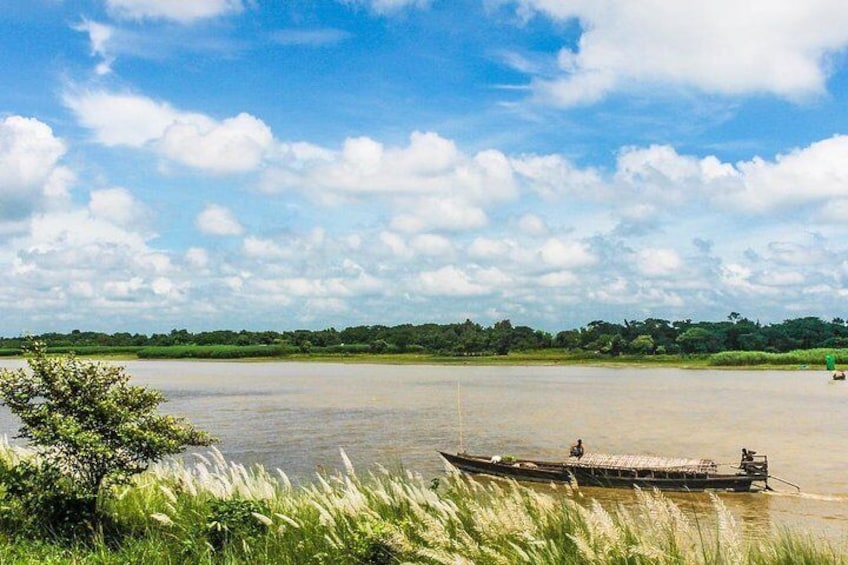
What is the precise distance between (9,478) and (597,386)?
72717 millimetres

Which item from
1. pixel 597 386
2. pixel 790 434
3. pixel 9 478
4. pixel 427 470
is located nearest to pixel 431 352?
pixel 597 386

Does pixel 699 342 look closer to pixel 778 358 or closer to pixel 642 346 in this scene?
pixel 642 346

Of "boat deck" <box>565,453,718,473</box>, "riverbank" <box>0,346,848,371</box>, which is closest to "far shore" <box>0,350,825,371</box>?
"riverbank" <box>0,346,848,371</box>

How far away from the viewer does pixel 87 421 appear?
36.4 ft

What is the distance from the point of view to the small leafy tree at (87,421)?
10758 millimetres

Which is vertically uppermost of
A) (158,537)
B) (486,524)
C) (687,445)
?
(486,524)

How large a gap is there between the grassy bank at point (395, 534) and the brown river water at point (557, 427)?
4691mm

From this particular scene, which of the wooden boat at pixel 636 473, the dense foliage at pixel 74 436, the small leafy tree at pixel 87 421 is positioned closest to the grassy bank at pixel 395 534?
the dense foliage at pixel 74 436

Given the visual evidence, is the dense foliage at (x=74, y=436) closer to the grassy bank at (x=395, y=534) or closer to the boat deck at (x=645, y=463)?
the grassy bank at (x=395, y=534)

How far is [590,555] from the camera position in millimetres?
6488

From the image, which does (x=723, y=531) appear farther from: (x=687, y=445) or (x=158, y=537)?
Result: (x=687, y=445)

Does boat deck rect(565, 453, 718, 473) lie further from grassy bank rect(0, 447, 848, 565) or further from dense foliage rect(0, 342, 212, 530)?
dense foliage rect(0, 342, 212, 530)

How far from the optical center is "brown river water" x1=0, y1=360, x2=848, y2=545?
2588cm

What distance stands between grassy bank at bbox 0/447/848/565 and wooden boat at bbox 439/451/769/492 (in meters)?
15.6
